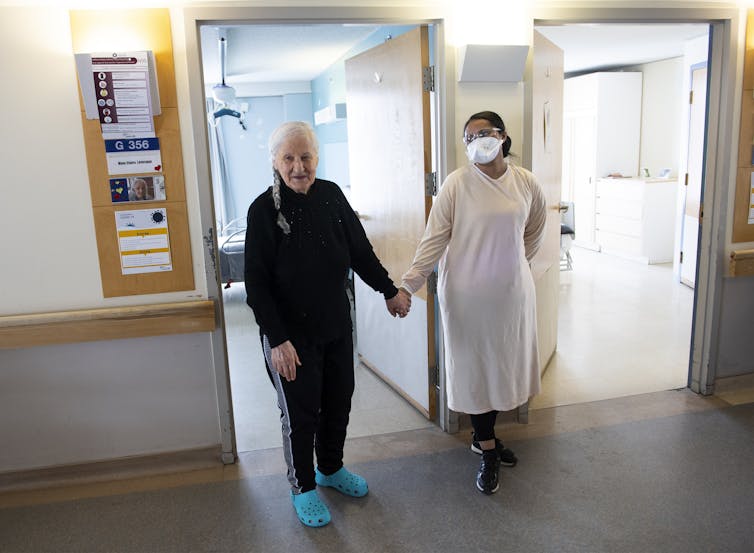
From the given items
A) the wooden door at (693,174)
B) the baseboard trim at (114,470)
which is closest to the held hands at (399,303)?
the baseboard trim at (114,470)

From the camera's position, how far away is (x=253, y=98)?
8867 mm

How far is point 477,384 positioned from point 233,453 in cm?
113

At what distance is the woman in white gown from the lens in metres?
2.27

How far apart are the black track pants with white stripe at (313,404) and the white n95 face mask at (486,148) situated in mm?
810

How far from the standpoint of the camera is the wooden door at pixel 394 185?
283 cm

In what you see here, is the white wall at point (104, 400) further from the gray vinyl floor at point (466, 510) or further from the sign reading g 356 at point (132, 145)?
the sign reading g 356 at point (132, 145)

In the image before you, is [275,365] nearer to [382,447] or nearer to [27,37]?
[382,447]

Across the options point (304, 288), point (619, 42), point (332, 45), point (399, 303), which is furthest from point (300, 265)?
point (619, 42)

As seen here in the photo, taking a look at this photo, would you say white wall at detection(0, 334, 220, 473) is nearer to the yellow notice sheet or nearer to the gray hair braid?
the yellow notice sheet

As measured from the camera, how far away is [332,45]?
570cm

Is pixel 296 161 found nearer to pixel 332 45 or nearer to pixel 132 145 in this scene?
pixel 132 145

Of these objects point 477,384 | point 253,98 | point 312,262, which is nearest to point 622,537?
point 477,384

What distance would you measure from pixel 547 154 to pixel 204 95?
1.79m

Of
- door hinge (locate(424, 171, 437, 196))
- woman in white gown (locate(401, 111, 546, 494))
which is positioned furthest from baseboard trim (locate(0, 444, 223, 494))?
door hinge (locate(424, 171, 437, 196))
